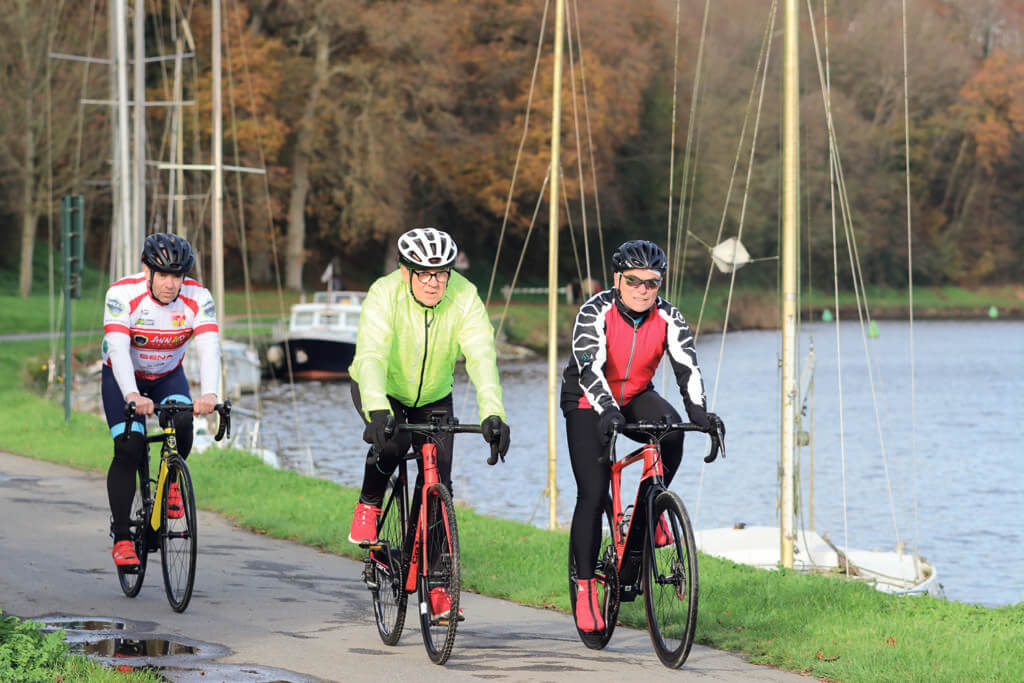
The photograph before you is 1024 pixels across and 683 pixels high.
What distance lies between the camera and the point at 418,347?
6871 mm

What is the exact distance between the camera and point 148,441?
834 centimetres

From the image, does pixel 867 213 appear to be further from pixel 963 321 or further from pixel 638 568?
pixel 638 568

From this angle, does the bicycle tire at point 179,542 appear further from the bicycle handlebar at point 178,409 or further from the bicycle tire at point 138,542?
→ the bicycle handlebar at point 178,409

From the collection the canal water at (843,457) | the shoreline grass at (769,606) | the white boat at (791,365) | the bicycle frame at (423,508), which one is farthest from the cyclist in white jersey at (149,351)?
the canal water at (843,457)

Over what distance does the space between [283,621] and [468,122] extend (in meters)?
58.7

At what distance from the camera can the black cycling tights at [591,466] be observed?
697 cm

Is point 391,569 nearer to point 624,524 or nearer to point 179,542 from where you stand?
point 624,524

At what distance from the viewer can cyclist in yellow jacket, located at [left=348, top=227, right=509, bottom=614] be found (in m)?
6.65

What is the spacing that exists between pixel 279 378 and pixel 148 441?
Result: 3924 centimetres

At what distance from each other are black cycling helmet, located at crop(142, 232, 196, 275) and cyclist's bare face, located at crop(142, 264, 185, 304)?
0.16 feet

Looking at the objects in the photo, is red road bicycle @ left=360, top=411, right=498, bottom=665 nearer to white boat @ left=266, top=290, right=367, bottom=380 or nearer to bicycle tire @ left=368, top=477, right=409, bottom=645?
bicycle tire @ left=368, top=477, right=409, bottom=645

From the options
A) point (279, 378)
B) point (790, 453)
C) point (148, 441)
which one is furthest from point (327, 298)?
point (148, 441)

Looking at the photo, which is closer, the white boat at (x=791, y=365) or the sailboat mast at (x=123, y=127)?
the white boat at (x=791, y=365)

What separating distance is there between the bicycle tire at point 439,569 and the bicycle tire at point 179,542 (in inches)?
63.2
